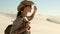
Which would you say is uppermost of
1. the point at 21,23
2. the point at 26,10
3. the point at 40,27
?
the point at 26,10

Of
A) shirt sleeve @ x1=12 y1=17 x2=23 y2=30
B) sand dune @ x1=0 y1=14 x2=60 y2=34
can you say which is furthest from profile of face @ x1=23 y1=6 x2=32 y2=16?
sand dune @ x1=0 y1=14 x2=60 y2=34

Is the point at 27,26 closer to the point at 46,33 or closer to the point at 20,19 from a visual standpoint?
the point at 20,19

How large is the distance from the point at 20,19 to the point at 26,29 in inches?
7.3

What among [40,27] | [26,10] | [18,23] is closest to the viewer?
[18,23]

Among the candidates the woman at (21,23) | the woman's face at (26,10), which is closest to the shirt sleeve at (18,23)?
the woman at (21,23)

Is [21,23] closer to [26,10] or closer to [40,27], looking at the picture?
[26,10]

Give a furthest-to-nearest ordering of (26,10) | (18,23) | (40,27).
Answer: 1. (40,27)
2. (26,10)
3. (18,23)

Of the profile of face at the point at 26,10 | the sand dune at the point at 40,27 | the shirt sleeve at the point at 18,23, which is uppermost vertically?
the profile of face at the point at 26,10

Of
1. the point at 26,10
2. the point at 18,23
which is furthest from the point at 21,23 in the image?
the point at 26,10

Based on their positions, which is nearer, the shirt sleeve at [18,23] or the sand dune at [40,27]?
the shirt sleeve at [18,23]

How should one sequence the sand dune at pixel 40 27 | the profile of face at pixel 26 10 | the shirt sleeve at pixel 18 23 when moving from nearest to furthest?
the shirt sleeve at pixel 18 23 → the profile of face at pixel 26 10 → the sand dune at pixel 40 27

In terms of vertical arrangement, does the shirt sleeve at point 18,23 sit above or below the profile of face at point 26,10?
below

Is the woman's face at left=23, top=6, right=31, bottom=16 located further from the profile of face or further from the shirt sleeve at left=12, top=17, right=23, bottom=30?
the shirt sleeve at left=12, top=17, right=23, bottom=30

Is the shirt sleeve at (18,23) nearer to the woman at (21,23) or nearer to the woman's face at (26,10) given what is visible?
the woman at (21,23)
